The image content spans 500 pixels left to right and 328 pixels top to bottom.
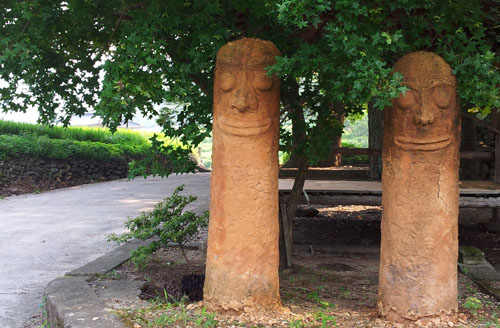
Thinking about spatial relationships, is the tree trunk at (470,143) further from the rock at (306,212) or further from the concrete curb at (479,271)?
the concrete curb at (479,271)

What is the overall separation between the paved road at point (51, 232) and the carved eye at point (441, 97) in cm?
386

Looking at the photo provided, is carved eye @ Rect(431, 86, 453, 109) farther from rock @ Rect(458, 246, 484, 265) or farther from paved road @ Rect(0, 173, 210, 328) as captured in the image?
paved road @ Rect(0, 173, 210, 328)

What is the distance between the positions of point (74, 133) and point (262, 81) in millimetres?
17071

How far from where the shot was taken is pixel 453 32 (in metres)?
3.99

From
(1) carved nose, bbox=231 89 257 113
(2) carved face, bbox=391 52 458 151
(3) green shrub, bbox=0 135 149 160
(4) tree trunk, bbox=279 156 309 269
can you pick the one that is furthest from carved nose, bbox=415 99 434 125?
(3) green shrub, bbox=0 135 149 160

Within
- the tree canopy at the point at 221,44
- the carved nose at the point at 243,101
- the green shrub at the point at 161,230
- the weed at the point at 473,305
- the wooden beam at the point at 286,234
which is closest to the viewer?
the tree canopy at the point at 221,44

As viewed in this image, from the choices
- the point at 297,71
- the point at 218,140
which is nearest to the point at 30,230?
the point at 218,140

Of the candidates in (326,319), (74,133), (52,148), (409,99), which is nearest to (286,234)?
(326,319)

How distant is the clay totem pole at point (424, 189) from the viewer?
381 centimetres

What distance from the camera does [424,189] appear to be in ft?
12.6

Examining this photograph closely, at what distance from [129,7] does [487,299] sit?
4.05 metres

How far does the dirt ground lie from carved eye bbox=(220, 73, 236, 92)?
5.35 ft

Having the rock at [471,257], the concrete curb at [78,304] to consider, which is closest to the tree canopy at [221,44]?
the concrete curb at [78,304]

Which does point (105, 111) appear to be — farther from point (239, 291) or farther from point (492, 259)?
point (492, 259)
